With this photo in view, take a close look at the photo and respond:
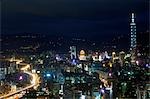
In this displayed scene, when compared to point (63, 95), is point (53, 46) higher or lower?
higher

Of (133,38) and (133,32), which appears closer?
(133,32)

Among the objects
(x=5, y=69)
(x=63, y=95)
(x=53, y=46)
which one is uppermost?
(x=53, y=46)

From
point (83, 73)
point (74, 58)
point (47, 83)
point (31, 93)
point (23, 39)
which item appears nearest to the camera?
point (31, 93)

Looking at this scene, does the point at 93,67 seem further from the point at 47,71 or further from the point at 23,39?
the point at 23,39

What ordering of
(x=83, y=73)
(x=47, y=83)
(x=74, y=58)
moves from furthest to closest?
1. (x=74, y=58)
2. (x=83, y=73)
3. (x=47, y=83)

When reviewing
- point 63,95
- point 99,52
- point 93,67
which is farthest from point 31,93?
point 93,67

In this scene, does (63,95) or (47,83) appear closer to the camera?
(63,95)

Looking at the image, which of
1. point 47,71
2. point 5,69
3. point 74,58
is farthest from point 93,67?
point 5,69

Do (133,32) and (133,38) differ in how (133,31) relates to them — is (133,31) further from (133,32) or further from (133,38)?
(133,38)

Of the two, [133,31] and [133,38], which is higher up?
[133,31]

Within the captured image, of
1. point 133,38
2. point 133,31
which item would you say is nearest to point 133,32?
point 133,31
